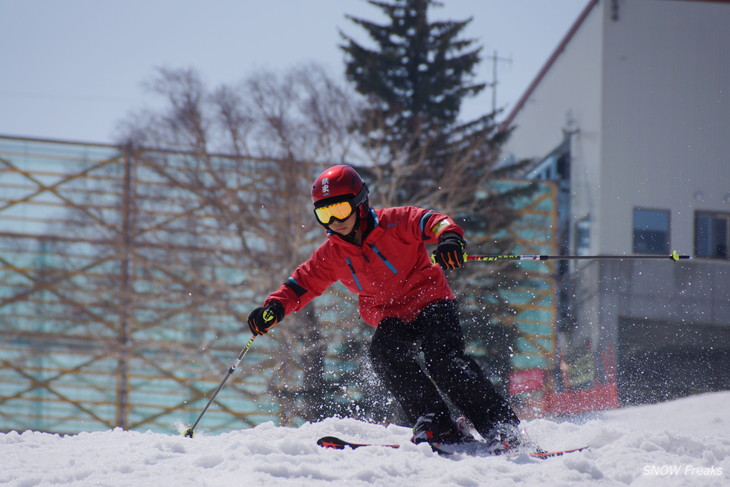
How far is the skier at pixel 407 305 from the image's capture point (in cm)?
300

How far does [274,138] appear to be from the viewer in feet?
38.0

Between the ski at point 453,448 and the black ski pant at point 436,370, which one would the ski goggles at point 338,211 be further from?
the ski at point 453,448

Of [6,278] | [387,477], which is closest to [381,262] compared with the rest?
[387,477]

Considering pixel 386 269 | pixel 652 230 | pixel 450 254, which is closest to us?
pixel 450 254

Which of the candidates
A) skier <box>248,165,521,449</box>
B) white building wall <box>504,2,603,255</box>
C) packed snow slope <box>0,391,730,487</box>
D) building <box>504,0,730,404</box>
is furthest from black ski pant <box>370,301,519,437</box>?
white building wall <box>504,2,603,255</box>

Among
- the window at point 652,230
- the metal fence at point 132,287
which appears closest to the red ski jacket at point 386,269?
the window at point 652,230

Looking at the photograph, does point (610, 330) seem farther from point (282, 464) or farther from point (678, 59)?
point (282, 464)

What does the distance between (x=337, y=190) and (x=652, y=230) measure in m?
8.02

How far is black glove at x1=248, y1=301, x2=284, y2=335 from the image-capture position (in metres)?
3.32

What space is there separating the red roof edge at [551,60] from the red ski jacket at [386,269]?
10.4m

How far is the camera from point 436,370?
121 inches

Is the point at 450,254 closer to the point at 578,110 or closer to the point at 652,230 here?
the point at 652,230

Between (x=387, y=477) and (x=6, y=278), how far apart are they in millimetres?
13697

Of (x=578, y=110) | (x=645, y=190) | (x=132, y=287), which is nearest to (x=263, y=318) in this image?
(x=645, y=190)
